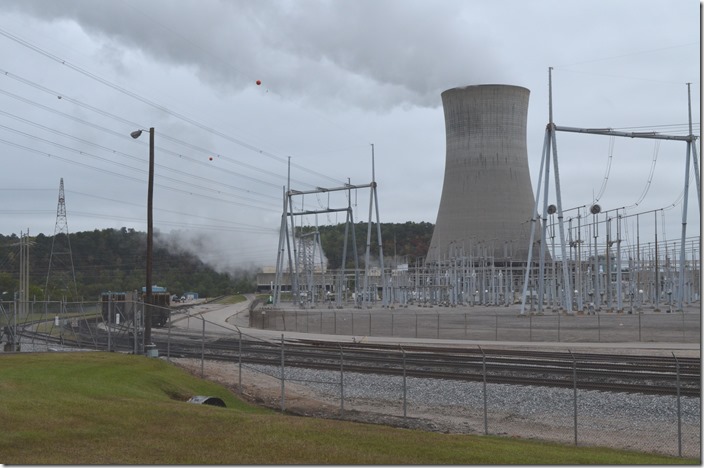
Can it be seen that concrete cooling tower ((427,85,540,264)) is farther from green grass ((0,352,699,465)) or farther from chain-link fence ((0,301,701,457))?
green grass ((0,352,699,465))

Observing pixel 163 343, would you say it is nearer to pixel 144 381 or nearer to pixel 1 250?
pixel 144 381

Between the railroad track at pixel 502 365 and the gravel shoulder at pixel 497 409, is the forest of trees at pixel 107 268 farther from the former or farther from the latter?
the gravel shoulder at pixel 497 409

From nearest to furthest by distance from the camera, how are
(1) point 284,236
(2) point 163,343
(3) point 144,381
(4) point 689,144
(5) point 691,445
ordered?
1. (5) point 691,445
2. (3) point 144,381
3. (2) point 163,343
4. (4) point 689,144
5. (1) point 284,236

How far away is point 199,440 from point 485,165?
5161 centimetres

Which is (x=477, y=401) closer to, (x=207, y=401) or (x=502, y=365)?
(x=502, y=365)

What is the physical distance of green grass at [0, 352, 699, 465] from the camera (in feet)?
30.5

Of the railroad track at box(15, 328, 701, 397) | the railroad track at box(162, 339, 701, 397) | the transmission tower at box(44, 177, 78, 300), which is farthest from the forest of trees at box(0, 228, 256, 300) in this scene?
the railroad track at box(162, 339, 701, 397)

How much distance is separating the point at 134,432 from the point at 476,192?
52.2 metres

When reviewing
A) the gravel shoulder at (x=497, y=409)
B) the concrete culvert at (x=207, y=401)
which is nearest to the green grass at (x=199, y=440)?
the concrete culvert at (x=207, y=401)

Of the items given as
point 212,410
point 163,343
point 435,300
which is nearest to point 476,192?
point 435,300

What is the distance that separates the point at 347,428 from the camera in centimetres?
1159

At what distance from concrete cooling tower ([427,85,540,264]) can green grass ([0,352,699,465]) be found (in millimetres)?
47741

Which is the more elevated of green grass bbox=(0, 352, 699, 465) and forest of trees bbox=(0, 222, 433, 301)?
forest of trees bbox=(0, 222, 433, 301)

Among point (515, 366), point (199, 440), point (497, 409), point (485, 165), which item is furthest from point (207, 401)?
point (485, 165)
